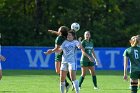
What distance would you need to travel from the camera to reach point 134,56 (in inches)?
562

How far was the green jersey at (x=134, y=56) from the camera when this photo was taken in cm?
1422

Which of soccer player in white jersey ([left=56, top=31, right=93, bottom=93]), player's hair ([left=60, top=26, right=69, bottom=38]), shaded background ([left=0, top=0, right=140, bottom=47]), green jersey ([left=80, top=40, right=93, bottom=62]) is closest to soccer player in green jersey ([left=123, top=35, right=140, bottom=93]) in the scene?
soccer player in white jersey ([left=56, top=31, right=93, bottom=93])

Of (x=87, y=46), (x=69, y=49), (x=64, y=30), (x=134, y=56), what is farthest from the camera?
(x=87, y=46)

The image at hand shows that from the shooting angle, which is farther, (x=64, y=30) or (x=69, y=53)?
(x=69, y=53)

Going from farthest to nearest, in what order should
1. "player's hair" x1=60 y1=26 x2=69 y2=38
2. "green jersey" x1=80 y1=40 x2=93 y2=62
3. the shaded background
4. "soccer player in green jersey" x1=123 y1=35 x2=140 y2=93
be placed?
the shaded background
"green jersey" x1=80 y1=40 x2=93 y2=62
"player's hair" x1=60 y1=26 x2=69 y2=38
"soccer player in green jersey" x1=123 y1=35 x2=140 y2=93

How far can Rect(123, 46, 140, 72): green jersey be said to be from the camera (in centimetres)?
1422

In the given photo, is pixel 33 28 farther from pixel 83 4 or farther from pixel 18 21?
pixel 83 4

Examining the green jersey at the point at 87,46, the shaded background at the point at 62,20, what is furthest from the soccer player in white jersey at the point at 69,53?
the shaded background at the point at 62,20

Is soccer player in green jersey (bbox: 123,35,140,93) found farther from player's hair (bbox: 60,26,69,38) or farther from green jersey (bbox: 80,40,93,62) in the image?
green jersey (bbox: 80,40,93,62)

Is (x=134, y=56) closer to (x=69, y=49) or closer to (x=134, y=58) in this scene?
(x=134, y=58)

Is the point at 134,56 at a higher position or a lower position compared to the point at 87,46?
higher

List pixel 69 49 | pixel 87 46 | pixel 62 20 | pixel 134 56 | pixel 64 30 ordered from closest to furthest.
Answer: pixel 134 56 < pixel 64 30 < pixel 69 49 < pixel 87 46 < pixel 62 20

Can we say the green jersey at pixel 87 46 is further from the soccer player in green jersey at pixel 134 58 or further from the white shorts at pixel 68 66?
the soccer player in green jersey at pixel 134 58

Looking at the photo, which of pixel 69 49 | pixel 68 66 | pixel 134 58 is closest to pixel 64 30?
pixel 69 49
